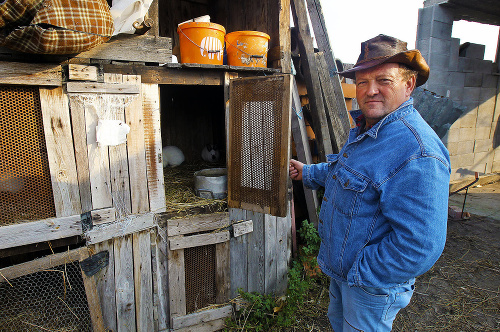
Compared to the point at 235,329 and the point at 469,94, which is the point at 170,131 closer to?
the point at 235,329

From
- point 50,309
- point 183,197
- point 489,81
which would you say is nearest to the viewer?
point 50,309

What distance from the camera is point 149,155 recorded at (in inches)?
106

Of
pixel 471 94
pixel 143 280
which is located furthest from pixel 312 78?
pixel 471 94

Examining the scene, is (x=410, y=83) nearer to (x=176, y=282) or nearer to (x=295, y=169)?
(x=295, y=169)

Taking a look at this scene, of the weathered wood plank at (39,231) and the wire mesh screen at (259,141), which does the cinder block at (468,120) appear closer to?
the wire mesh screen at (259,141)

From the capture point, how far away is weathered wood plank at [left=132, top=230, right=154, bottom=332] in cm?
277

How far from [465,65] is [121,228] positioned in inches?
329

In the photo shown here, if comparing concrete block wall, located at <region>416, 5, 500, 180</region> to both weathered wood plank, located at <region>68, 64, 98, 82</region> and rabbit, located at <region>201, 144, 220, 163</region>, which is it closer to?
rabbit, located at <region>201, 144, 220, 163</region>

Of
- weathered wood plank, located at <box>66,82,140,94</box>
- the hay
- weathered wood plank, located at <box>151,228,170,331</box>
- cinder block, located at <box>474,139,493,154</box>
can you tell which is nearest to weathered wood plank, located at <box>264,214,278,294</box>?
the hay

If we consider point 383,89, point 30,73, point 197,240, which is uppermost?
point 30,73

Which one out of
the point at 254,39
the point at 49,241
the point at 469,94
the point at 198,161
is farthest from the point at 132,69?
the point at 469,94

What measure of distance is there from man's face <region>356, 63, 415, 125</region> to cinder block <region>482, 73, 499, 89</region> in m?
8.11

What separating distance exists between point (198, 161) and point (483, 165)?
26.0ft

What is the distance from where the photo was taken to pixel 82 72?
2.31 metres
